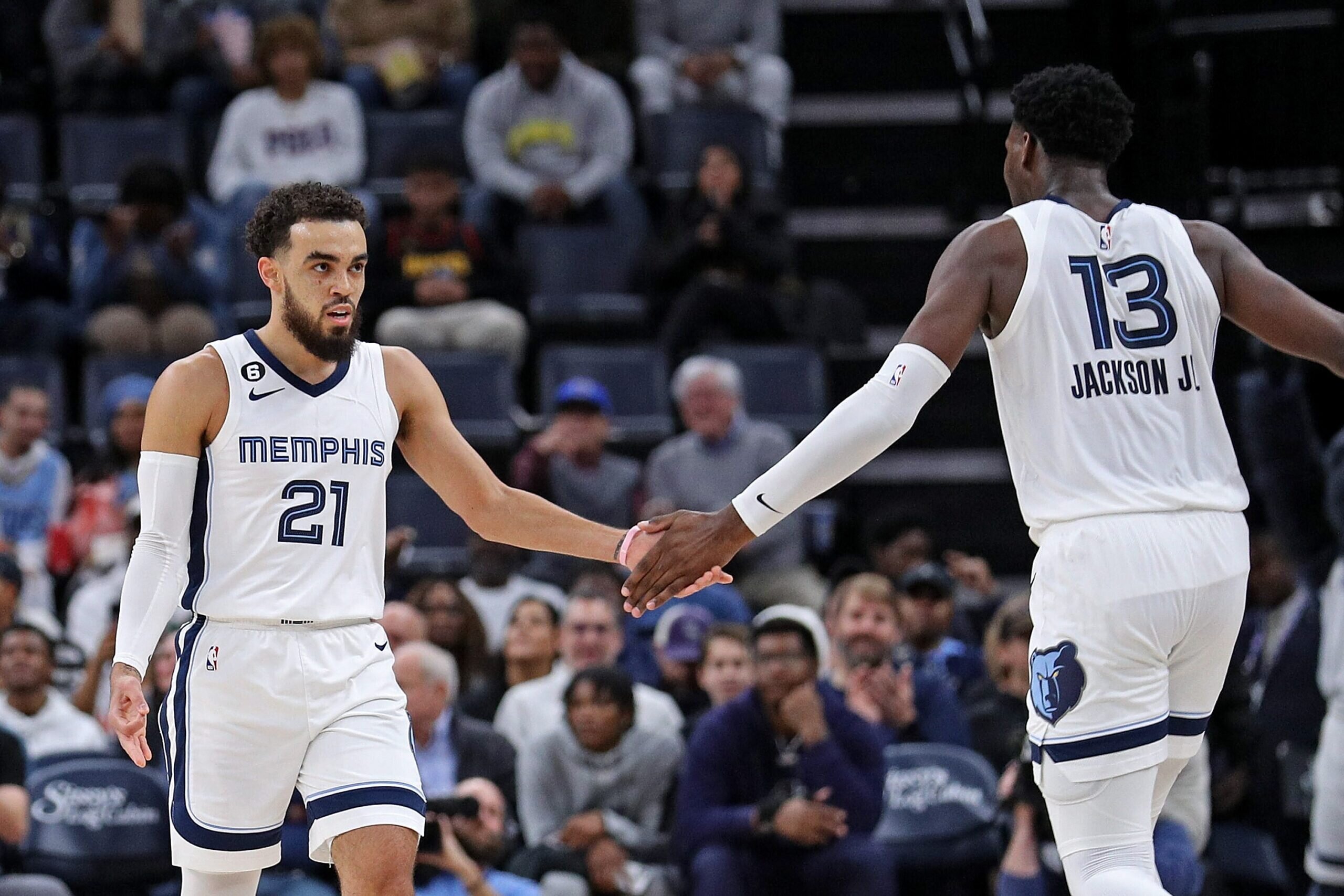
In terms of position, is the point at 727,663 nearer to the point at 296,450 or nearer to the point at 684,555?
the point at 684,555

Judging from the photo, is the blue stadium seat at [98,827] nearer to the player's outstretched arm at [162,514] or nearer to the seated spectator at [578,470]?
the seated spectator at [578,470]

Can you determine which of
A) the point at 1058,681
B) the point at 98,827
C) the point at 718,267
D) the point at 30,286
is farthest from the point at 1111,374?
the point at 30,286

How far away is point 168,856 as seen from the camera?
7379 millimetres

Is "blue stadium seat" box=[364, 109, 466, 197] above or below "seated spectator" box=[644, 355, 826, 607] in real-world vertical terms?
above

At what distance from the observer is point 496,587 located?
938 cm

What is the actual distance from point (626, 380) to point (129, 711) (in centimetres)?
647

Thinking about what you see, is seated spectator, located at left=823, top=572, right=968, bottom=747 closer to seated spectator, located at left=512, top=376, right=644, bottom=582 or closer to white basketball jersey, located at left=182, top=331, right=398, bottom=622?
seated spectator, located at left=512, top=376, right=644, bottom=582

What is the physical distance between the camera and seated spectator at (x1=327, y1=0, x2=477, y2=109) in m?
12.2

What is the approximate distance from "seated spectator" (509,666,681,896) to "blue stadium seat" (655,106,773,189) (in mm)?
4831

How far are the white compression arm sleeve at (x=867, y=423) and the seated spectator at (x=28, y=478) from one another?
620 cm

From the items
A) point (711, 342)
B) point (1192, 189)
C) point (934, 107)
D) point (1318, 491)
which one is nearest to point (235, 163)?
point (711, 342)

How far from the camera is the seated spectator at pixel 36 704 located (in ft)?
25.7

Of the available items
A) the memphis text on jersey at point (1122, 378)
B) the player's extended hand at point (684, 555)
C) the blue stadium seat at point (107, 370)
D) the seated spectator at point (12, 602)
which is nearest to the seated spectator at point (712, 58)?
the blue stadium seat at point (107, 370)

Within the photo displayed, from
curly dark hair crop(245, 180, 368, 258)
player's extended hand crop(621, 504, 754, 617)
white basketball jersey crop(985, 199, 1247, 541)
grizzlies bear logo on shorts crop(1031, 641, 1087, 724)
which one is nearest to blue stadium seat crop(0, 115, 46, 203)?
curly dark hair crop(245, 180, 368, 258)
